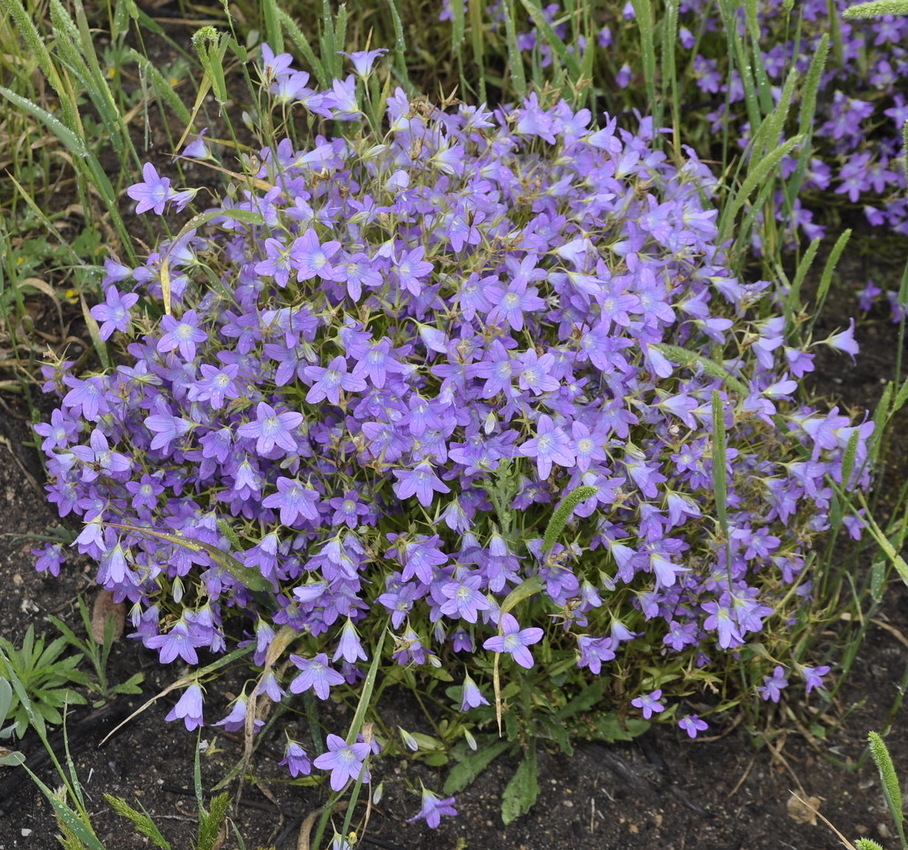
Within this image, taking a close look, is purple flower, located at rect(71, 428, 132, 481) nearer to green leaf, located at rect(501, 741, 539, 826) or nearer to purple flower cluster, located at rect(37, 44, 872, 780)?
purple flower cluster, located at rect(37, 44, 872, 780)

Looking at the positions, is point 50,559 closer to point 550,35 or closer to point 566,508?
point 566,508

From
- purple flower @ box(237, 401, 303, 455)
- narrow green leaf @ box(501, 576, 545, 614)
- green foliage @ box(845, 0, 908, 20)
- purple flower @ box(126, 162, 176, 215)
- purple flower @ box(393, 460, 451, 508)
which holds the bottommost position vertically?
narrow green leaf @ box(501, 576, 545, 614)

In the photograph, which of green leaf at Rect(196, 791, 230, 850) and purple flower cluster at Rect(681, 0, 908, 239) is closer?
green leaf at Rect(196, 791, 230, 850)

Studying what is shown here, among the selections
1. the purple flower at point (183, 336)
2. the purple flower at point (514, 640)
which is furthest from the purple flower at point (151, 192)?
the purple flower at point (514, 640)

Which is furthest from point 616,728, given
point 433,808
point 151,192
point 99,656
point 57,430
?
point 151,192

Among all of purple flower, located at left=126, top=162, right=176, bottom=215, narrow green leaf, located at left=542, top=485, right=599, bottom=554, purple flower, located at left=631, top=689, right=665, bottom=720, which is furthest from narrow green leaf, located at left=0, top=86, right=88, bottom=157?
purple flower, located at left=631, top=689, right=665, bottom=720
